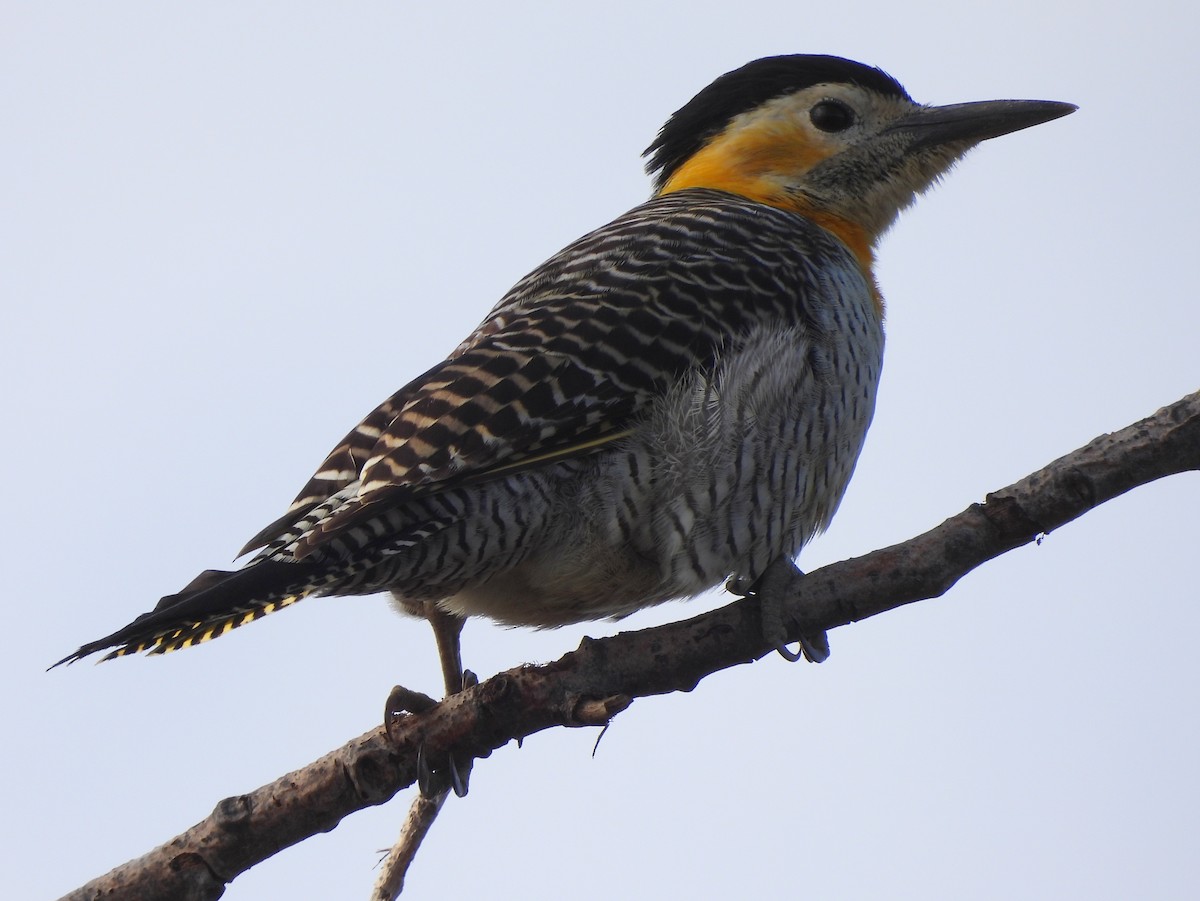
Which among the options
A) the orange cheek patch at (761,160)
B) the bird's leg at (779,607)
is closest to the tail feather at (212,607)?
the bird's leg at (779,607)

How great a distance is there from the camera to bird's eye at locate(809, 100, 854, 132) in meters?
8.40

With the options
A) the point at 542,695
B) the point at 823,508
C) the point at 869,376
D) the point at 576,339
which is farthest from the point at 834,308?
the point at 542,695

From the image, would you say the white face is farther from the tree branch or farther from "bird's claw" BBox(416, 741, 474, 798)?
"bird's claw" BBox(416, 741, 474, 798)

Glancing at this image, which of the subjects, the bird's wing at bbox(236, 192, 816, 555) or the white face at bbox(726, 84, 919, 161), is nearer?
the bird's wing at bbox(236, 192, 816, 555)

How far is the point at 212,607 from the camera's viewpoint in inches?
187

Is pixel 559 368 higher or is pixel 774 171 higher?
pixel 774 171

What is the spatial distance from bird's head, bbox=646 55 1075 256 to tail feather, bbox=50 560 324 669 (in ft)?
14.2

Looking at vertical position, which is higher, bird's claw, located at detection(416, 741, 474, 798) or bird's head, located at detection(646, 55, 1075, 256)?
bird's head, located at detection(646, 55, 1075, 256)

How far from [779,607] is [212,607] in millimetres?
2198

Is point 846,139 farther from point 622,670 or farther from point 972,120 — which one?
point 622,670

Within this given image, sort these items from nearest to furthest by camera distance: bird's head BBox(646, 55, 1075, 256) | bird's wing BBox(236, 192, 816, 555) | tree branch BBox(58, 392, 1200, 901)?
tree branch BBox(58, 392, 1200, 901) → bird's wing BBox(236, 192, 816, 555) → bird's head BBox(646, 55, 1075, 256)

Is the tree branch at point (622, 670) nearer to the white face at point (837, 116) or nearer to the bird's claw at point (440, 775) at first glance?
the bird's claw at point (440, 775)

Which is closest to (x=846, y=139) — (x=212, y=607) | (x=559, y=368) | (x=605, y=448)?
(x=559, y=368)

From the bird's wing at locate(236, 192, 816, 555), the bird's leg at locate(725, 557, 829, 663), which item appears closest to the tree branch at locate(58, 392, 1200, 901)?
the bird's leg at locate(725, 557, 829, 663)
